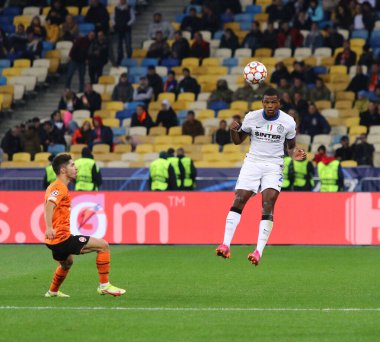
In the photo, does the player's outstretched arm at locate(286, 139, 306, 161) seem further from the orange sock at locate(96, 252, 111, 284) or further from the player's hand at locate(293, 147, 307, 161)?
the orange sock at locate(96, 252, 111, 284)

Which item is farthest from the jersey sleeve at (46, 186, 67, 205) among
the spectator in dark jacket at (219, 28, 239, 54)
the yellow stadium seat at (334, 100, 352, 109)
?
the spectator in dark jacket at (219, 28, 239, 54)

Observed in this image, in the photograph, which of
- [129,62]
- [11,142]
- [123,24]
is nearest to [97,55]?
[129,62]

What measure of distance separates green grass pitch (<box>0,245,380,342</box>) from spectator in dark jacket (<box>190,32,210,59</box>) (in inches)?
495

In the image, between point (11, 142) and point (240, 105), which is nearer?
point (11, 142)

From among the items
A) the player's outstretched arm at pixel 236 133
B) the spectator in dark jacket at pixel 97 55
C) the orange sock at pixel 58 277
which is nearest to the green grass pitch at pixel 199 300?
the orange sock at pixel 58 277

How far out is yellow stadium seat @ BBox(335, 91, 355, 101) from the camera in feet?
92.9

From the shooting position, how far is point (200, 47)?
3058cm

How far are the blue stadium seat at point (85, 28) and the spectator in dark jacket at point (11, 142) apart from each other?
17.4ft

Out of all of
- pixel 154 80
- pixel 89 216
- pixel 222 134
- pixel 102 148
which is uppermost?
pixel 154 80

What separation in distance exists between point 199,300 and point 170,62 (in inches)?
769

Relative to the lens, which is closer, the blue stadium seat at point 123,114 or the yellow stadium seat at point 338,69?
the yellow stadium seat at point 338,69

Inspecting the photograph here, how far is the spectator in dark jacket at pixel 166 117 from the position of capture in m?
28.4

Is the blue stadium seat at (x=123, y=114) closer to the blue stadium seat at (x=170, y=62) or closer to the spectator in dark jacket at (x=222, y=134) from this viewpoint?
the blue stadium seat at (x=170, y=62)

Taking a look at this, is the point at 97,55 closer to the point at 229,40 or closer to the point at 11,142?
the point at 229,40
